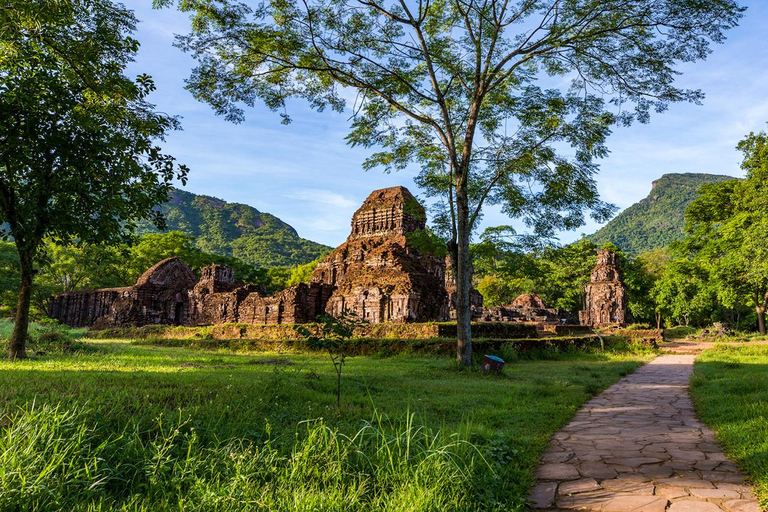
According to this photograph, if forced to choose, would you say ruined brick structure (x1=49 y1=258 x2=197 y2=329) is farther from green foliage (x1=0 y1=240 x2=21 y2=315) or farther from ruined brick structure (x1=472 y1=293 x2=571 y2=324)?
ruined brick structure (x1=472 y1=293 x2=571 y2=324)

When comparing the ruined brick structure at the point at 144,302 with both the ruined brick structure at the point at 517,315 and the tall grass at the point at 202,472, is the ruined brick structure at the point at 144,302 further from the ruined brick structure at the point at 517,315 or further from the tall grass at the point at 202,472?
the tall grass at the point at 202,472

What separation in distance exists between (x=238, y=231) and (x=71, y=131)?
8364cm

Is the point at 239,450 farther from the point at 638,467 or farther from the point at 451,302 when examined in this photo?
the point at 451,302

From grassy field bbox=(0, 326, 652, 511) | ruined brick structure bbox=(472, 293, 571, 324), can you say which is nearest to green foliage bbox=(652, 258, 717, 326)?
ruined brick structure bbox=(472, 293, 571, 324)

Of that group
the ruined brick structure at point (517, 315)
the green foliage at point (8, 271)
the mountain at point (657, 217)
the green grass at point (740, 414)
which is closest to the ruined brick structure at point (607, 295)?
the ruined brick structure at point (517, 315)

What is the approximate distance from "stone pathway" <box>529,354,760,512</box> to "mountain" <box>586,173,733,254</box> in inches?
3870

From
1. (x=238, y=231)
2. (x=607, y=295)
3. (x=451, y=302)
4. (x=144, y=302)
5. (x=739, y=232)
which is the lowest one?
(x=144, y=302)

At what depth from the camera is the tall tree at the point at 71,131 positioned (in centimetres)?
705

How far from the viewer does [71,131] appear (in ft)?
24.2

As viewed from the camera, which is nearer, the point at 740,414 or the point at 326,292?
the point at 740,414

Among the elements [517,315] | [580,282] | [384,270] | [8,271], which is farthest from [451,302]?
[8,271]

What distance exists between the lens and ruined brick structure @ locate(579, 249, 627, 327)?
31203 mm

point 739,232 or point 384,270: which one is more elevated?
point 739,232

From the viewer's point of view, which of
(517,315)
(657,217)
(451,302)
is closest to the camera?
(451,302)
